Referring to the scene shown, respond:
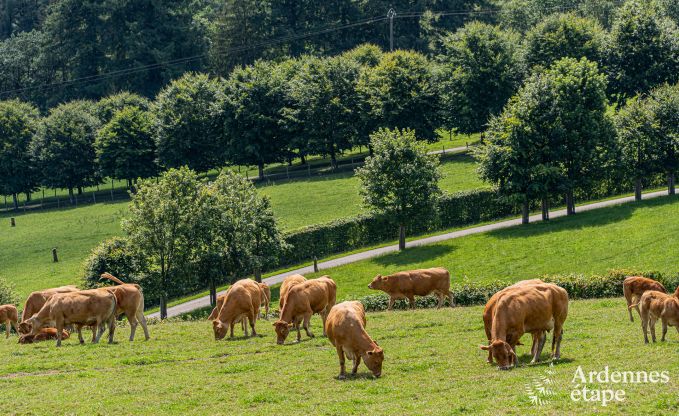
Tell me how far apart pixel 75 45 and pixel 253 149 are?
75.5 m

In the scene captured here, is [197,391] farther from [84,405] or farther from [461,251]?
[461,251]

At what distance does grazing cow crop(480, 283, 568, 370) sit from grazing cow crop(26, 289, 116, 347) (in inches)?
728

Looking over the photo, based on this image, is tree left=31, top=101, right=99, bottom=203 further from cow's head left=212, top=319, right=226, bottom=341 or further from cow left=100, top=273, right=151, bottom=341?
cow's head left=212, top=319, right=226, bottom=341

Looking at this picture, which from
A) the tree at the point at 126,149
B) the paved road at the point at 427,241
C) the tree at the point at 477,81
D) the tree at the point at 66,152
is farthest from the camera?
the tree at the point at 66,152

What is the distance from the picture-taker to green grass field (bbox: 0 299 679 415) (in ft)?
83.5

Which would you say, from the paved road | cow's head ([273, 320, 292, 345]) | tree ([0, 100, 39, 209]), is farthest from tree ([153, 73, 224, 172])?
cow's head ([273, 320, 292, 345])

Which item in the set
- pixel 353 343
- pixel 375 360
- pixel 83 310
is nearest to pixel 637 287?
pixel 375 360

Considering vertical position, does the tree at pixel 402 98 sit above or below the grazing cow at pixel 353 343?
above

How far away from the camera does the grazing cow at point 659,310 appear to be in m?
31.4

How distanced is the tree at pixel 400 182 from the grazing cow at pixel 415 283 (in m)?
29.4

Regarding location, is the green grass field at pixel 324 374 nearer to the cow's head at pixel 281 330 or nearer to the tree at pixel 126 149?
the cow's head at pixel 281 330

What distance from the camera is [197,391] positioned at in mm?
29641

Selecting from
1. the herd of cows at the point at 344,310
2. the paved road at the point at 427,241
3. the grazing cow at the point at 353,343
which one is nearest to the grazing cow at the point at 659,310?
the herd of cows at the point at 344,310

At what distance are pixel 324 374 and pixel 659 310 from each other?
11.8m
